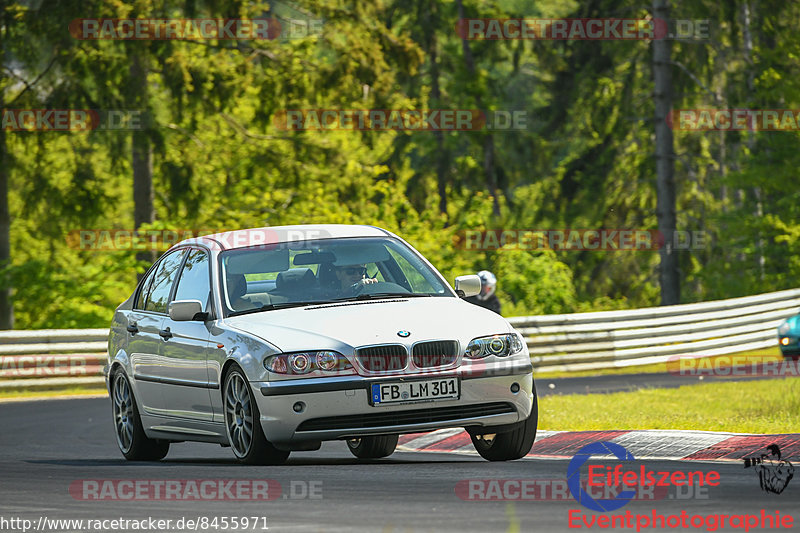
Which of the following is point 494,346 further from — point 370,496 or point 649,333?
point 649,333

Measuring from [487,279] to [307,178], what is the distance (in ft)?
55.7

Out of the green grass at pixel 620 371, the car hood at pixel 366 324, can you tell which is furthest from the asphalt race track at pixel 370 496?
the green grass at pixel 620 371

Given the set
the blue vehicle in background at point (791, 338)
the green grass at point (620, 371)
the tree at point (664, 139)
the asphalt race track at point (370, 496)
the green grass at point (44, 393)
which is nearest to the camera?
the asphalt race track at point (370, 496)

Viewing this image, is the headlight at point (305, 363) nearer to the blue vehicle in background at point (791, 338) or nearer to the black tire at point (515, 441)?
the black tire at point (515, 441)

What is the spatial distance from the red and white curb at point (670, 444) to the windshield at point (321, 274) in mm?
1459

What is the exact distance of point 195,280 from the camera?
33.2 feet

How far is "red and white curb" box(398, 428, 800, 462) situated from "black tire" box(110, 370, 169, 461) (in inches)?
90.3

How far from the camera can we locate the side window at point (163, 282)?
1062cm

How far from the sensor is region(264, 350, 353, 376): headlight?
8477 mm

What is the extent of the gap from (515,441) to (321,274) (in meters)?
1.77

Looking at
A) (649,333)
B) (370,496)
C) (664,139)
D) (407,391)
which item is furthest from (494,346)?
(664,139)

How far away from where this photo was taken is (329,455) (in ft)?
36.0

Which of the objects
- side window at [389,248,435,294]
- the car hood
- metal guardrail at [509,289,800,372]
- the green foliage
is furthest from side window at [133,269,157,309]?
the green foliage

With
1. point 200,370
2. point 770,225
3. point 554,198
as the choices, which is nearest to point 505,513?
point 200,370
